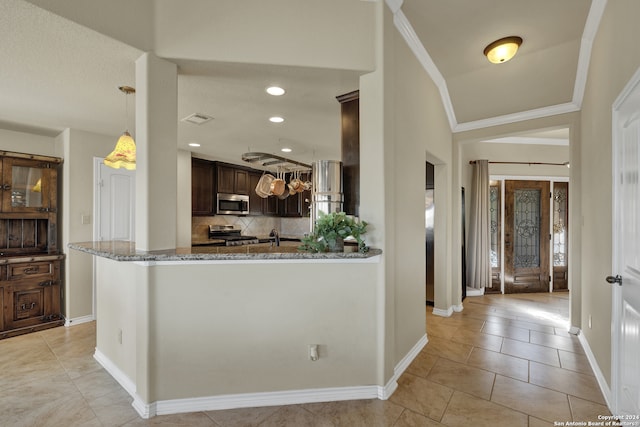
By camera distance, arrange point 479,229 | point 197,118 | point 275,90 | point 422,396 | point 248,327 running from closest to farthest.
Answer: point 248,327 → point 422,396 → point 275,90 → point 197,118 → point 479,229

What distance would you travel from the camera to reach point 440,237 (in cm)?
401

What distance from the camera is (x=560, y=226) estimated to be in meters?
5.38

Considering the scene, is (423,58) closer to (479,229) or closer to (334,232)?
(334,232)

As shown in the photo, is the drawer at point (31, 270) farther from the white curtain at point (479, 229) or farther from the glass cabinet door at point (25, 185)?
the white curtain at point (479, 229)

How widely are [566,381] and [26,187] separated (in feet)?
18.4

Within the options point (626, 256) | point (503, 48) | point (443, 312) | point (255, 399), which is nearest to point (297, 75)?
point (503, 48)

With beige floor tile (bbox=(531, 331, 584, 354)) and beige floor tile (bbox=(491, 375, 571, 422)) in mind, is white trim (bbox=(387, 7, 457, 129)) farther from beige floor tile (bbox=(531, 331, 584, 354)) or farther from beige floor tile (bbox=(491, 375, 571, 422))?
beige floor tile (bbox=(491, 375, 571, 422))

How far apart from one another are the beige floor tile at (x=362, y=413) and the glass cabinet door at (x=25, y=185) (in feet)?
12.8

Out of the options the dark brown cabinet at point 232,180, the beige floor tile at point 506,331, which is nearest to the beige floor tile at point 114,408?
the beige floor tile at point 506,331

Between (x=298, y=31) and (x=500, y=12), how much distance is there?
158cm

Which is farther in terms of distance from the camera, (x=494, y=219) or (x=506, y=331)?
(x=494, y=219)

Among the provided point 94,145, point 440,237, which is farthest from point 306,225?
point 94,145

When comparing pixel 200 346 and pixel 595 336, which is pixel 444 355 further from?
pixel 200 346

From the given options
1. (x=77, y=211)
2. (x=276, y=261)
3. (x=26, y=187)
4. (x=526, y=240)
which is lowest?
(x=526, y=240)
